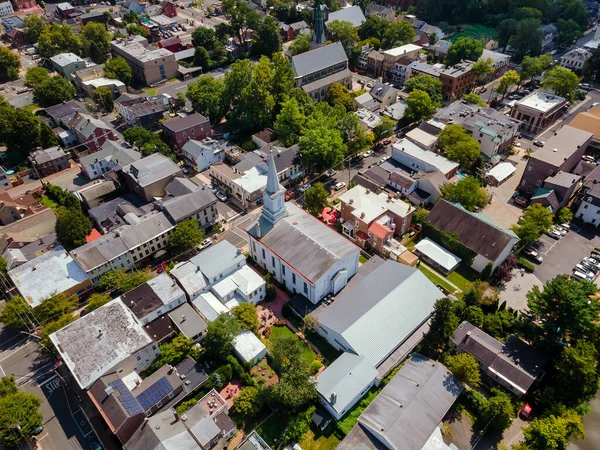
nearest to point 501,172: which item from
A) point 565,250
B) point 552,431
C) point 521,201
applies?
point 521,201

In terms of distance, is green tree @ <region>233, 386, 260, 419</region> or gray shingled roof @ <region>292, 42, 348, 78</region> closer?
green tree @ <region>233, 386, 260, 419</region>

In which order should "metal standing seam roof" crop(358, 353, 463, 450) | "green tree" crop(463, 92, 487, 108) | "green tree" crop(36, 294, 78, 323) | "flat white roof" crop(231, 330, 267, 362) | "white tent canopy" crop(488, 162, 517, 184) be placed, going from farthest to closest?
"green tree" crop(463, 92, 487, 108)
"white tent canopy" crop(488, 162, 517, 184)
"green tree" crop(36, 294, 78, 323)
"flat white roof" crop(231, 330, 267, 362)
"metal standing seam roof" crop(358, 353, 463, 450)

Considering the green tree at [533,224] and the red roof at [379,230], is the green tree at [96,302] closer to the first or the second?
the red roof at [379,230]

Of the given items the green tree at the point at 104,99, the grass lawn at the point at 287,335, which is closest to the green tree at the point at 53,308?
the grass lawn at the point at 287,335

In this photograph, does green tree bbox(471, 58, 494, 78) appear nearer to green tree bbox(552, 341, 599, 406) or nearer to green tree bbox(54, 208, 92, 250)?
green tree bbox(552, 341, 599, 406)

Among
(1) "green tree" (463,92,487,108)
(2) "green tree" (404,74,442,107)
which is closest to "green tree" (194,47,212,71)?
(2) "green tree" (404,74,442,107)
